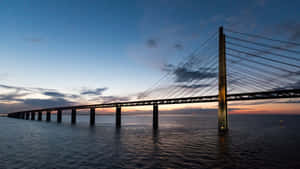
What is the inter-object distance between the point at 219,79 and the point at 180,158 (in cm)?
2834

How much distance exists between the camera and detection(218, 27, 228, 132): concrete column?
3909 centimetres

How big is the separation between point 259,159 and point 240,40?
30409mm

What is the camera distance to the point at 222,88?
39.6 metres

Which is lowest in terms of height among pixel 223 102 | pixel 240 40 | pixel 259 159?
pixel 259 159

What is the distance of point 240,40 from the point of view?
4041cm

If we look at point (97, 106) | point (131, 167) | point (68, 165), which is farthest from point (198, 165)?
point (97, 106)

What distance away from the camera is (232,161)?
50.7ft

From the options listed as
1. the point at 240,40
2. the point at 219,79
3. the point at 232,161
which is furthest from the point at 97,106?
the point at 232,161

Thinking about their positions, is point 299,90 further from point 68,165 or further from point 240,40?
point 68,165

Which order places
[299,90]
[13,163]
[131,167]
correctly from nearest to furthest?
[131,167], [13,163], [299,90]

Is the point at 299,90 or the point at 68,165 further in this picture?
the point at 299,90

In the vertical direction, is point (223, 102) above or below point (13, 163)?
above

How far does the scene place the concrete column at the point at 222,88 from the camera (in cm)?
3909

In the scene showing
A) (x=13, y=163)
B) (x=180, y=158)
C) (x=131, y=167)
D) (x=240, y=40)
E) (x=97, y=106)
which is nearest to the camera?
(x=131, y=167)
